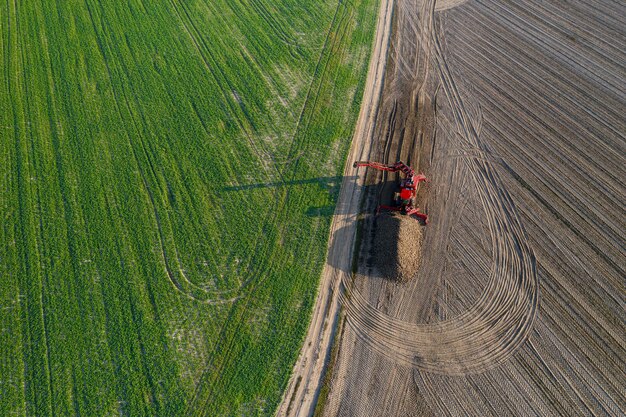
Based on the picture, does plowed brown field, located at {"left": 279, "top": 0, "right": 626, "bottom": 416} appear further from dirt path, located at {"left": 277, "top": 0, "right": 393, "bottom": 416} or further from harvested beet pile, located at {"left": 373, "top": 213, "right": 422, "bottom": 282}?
harvested beet pile, located at {"left": 373, "top": 213, "right": 422, "bottom": 282}

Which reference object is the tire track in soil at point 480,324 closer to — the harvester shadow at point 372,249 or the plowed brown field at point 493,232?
the plowed brown field at point 493,232

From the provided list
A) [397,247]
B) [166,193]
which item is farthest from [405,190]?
[166,193]

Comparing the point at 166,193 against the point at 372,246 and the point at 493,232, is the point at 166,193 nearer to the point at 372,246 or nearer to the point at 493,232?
the point at 372,246

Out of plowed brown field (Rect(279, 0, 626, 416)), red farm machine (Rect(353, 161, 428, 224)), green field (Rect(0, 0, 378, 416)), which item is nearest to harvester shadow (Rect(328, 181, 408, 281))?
plowed brown field (Rect(279, 0, 626, 416))

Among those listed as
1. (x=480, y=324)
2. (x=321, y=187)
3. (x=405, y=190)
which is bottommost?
(x=480, y=324)

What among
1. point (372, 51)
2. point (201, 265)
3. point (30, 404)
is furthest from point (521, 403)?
point (372, 51)

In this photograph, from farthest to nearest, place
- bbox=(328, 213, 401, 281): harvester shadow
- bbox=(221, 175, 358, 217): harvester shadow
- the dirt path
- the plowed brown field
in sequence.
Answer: bbox=(221, 175, 358, 217): harvester shadow, bbox=(328, 213, 401, 281): harvester shadow, the plowed brown field, the dirt path
